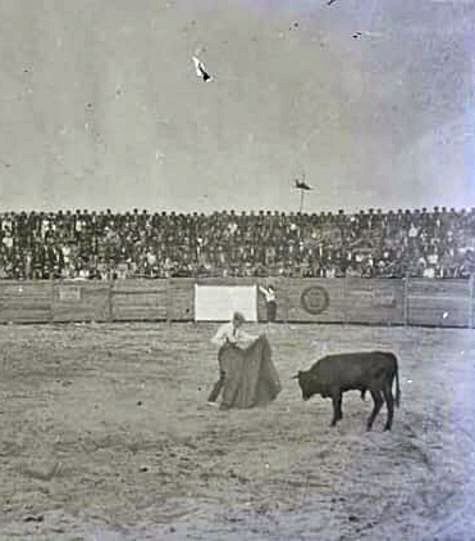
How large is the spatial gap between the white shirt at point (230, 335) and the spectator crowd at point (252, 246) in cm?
6

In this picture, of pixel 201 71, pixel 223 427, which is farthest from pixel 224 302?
pixel 201 71

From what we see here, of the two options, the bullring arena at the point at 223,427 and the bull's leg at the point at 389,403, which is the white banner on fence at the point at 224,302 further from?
the bull's leg at the point at 389,403

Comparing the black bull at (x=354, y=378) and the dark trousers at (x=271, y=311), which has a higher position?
the dark trousers at (x=271, y=311)

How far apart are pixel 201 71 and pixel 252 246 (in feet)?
0.70

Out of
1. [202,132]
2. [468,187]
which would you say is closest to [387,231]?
[468,187]

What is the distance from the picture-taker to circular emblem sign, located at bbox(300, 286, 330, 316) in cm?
94

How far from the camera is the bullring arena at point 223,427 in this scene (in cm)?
92


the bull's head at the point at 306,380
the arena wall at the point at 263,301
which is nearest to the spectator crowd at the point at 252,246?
the arena wall at the point at 263,301

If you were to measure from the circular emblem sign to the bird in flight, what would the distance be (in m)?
0.27

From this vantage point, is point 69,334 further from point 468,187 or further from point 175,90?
point 468,187

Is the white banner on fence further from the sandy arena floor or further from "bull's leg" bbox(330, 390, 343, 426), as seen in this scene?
"bull's leg" bbox(330, 390, 343, 426)

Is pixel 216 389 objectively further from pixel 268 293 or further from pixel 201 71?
pixel 201 71

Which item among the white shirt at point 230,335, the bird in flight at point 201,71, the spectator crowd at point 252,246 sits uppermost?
the bird in flight at point 201,71

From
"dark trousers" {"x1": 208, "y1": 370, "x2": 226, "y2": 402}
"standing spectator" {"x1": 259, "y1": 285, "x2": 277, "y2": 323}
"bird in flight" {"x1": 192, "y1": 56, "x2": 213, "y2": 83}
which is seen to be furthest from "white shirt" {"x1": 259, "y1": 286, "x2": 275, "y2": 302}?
"bird in flight" {"x1": 192, "y1": 56, "x2": 213, "y2": 83}
